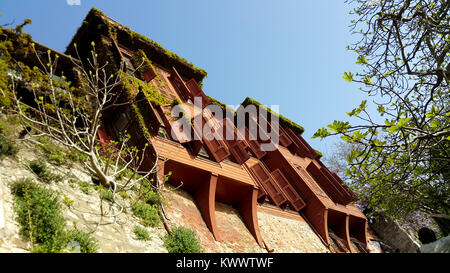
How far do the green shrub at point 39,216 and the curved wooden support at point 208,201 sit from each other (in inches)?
202

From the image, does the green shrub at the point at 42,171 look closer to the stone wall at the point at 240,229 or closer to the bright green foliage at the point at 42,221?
the bright green foliage at the point at 42,221

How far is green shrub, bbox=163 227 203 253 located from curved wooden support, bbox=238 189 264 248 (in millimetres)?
3500

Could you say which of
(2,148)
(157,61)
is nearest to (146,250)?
(2,148)

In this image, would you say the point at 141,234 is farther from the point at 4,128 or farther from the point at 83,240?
the point at 4,128

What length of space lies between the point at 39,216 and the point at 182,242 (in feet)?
11.7

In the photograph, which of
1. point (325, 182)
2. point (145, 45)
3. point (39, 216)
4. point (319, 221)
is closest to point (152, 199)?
point (39, 216)

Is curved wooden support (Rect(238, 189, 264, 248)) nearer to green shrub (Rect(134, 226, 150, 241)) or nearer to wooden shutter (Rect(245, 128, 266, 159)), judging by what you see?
wooden shutter (Rect(245, 128, 266, 159))

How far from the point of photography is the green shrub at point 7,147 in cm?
598

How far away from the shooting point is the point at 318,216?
49.3 feet

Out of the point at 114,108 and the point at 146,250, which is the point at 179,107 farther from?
the point at 146,250

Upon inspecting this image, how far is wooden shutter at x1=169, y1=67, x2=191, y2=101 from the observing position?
561 inches

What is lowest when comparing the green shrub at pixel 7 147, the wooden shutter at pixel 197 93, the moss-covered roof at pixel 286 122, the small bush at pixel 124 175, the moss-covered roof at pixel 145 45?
the green shrub at pixel 7 147

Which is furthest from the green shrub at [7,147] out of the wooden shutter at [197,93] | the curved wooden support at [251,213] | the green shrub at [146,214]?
the wooden shutter at [197,93]

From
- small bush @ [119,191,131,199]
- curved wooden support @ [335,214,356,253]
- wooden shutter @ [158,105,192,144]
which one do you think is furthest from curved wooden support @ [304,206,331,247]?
small bush @ [119,191,131,199]
